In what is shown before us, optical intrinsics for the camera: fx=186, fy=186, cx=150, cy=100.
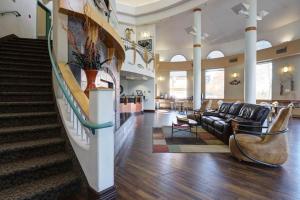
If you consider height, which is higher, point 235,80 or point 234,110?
point 235,80

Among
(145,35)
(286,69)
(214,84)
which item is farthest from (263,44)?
(145,35)

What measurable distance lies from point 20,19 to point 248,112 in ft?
24.0

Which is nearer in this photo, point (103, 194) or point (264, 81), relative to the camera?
point (103, 194)

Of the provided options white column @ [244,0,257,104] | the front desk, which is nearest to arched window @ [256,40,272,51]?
white column @ [244,0,257,104]

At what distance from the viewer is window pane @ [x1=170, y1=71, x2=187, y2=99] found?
15508 mm

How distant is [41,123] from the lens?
104 inches

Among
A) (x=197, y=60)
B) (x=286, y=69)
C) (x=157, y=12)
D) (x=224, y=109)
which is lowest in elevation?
(x=224, y=109)

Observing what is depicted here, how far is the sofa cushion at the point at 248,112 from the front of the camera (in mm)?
4559

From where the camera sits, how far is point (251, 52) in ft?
21.8

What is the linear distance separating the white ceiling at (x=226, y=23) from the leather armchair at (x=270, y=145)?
7948 millimetres

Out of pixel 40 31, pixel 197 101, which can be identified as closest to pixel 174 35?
pixel 197 101

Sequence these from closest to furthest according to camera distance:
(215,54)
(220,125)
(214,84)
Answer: (220,125) < (214,84) < (215,54)

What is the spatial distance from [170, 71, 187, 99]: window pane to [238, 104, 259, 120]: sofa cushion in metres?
10.3

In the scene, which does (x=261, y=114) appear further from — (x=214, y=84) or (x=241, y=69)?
(x=214, y=84)
